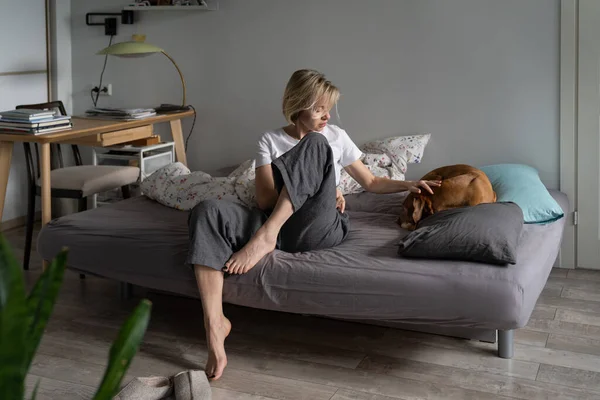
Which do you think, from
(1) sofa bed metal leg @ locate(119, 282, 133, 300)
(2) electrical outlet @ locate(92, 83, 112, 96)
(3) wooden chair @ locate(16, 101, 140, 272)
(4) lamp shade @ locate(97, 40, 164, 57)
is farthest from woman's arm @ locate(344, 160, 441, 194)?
(2) electrical outlet @ locate(92, 83, 112, 96)

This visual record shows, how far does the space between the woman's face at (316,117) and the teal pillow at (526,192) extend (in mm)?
936

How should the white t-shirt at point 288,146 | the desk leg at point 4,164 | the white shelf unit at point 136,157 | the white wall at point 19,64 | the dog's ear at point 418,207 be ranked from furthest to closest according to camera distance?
the white wall at point 19,64
the white shelf unit at point 136,157
the desk leg at point 4,164
the dog's ear at point 418,207
the white t-shirt at point 288,146

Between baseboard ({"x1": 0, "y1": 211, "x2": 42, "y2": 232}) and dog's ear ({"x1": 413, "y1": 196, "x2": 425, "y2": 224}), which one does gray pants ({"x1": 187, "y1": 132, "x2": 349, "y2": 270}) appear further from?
baseboard ({"x1": 0, "y1": 211, "x2": 42, "y2": 232})

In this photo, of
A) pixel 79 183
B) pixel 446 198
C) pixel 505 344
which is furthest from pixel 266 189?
pixel 79 183

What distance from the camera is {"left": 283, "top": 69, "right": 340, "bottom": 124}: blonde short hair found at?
2.86 metres

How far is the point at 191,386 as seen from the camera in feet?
7.94

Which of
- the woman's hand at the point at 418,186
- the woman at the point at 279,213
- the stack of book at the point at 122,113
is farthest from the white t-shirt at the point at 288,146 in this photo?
the stack of book at the point at 122,113

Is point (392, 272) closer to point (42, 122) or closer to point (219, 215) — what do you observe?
point (219, 215)

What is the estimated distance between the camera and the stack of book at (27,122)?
3605 millimetres

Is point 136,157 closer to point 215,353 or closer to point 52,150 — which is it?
point 52,150

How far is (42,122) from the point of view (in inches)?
144

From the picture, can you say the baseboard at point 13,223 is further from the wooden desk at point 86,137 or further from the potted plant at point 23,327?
the potted plant at point 23,327

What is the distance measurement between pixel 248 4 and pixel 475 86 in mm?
1358

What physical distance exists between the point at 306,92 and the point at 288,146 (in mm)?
242
